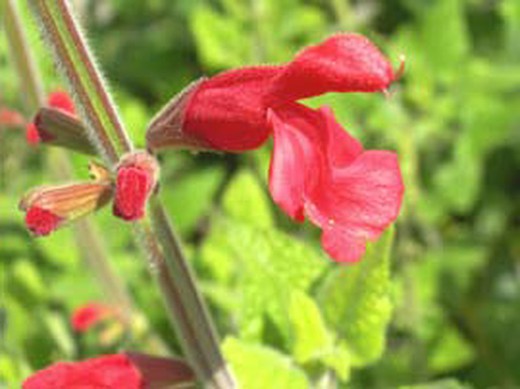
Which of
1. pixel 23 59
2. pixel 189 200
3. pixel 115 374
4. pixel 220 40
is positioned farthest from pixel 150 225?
pixel 220 40

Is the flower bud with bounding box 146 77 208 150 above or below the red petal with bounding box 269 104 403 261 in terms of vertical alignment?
above

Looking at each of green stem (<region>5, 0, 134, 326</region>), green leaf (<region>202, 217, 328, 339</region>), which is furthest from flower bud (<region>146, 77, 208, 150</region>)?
green stem (<region>5, 0, 134, 326</region>)

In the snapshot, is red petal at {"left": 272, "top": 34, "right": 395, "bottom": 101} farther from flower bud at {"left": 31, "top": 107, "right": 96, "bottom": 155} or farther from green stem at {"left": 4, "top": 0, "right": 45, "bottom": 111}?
green stem at {"left": 4, "top": 0, "right": 45, "bottom": 111}

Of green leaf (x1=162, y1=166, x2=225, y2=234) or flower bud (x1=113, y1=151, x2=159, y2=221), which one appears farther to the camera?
green leaf (x1=162, y1=166, x2=225, y2=234)

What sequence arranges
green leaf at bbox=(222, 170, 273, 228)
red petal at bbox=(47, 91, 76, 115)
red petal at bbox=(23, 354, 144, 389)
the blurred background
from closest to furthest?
red petal at bbox=(23, 354, 144, 389)
red petal at bbox=(47, 91, 76, 115)
green leaf at bbox=(222, 170, 273, 228)
the blurred background

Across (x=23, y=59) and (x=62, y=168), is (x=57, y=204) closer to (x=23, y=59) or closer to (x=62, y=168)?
(x=23, y=59)

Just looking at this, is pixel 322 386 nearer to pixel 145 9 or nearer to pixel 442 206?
pixel 442 206

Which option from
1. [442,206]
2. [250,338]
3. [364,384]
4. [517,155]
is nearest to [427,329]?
[364,384]

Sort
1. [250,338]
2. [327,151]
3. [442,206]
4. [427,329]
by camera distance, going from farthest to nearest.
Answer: [442,206]
[427,329]
[250,338]
[327,151]

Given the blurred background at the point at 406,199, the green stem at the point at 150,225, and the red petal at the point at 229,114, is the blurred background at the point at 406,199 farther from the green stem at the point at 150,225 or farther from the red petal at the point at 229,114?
the red petal at the point at 229,114
